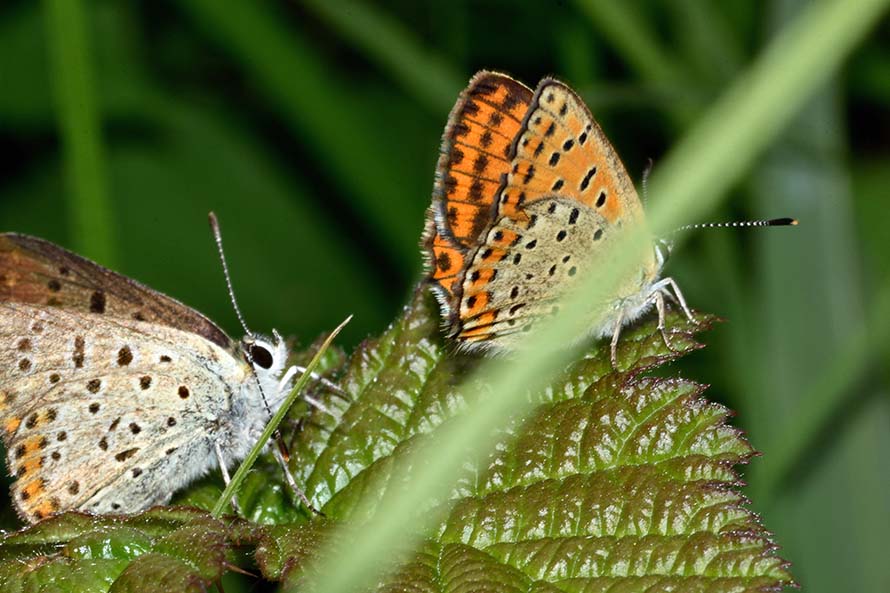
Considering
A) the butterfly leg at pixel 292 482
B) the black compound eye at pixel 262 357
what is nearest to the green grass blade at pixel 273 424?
the butterfly leg at pixel 292 482

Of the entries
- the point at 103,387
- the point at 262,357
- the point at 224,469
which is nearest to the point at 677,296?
the point at 262,357

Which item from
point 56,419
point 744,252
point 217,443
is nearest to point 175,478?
point 217,443

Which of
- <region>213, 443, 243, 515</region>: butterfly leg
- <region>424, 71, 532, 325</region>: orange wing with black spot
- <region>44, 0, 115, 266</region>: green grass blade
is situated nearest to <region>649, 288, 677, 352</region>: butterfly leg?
<region>424, 71, 532, 325</region>: orange wing with black spot

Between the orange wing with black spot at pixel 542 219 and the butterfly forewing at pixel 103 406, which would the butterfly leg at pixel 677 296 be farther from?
the butterfly forewing at pixel 103 406

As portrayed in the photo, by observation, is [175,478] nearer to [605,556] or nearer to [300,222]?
[605,556]

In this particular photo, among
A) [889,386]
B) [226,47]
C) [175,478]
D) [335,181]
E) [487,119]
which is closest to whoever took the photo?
[487,119]

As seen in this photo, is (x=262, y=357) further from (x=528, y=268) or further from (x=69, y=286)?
(x=528, y=268)

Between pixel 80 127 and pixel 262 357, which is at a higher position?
pixel 80 127

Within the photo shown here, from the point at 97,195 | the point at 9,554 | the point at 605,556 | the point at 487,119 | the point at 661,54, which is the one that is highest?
the point at 661,54
